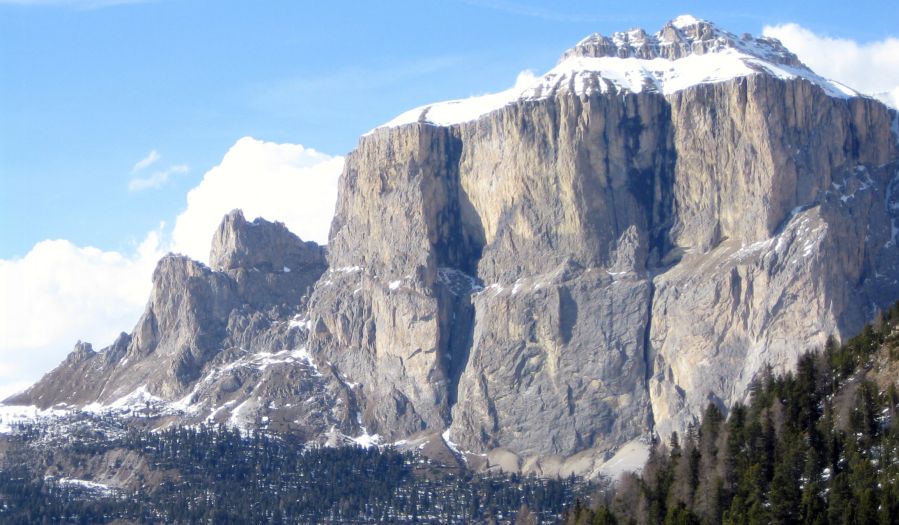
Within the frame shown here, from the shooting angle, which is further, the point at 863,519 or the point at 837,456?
the point at 837,456

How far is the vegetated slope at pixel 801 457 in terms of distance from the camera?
147m

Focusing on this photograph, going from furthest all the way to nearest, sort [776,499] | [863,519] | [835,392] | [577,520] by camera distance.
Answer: [577,520], [835,392], [776,499], [863,519]

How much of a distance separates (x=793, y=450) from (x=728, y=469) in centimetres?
1005

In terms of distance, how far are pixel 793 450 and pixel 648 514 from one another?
62.7ft

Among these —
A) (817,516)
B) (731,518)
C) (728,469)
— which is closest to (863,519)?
(817,516)

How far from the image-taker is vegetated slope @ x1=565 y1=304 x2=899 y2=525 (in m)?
147

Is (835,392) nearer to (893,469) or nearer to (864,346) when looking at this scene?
(864,346)

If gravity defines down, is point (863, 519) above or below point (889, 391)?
below

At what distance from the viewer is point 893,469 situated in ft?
477

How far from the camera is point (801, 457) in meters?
157

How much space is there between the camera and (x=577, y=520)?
7293 inches

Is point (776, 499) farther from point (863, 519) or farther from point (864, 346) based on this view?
point (864, 346)

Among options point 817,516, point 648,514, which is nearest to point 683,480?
point 648,514

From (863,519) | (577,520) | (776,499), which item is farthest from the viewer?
(577,520)
